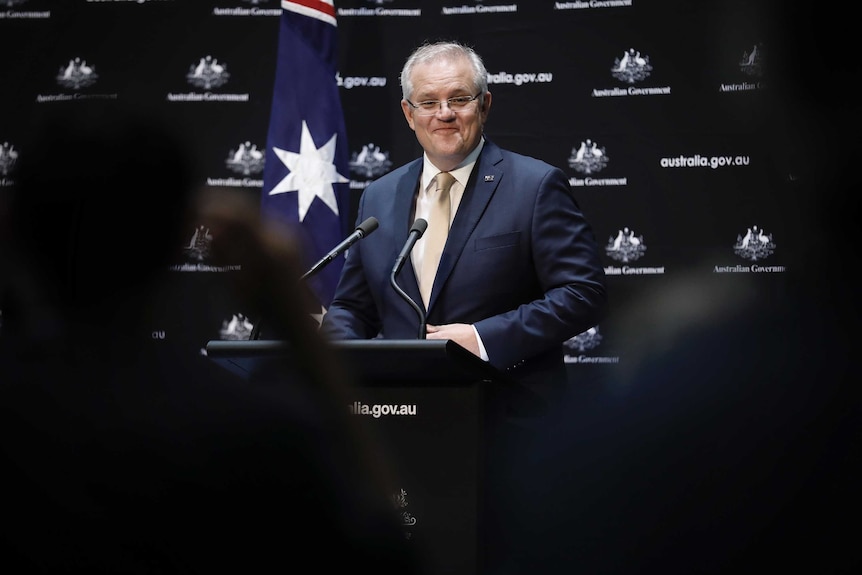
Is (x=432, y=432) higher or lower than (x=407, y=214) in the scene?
lower

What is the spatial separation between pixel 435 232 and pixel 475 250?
0.71 ft

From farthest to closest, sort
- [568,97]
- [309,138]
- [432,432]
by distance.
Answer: [568,97] → [309,138] → [432,432]

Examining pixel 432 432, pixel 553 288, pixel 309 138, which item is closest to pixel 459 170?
pixel 553 288

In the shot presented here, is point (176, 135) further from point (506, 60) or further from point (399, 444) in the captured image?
point (506, 60)

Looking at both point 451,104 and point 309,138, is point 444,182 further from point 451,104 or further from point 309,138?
point 309,138

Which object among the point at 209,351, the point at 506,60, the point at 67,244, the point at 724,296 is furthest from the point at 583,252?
the point at 67,244

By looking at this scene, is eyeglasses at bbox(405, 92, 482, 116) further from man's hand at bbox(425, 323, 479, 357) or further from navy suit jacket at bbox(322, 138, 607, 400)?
man's hand at bbox(425, 323, 479, 357)

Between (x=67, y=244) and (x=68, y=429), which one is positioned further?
(x=68, y=429)

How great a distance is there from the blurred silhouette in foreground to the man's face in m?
1.79

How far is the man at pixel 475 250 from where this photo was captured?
288 cm

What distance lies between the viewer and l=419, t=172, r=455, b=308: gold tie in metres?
3.18

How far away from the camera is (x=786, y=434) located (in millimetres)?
4258

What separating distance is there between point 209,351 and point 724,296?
2864 millimetres

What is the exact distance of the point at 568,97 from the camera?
15.6 ft
